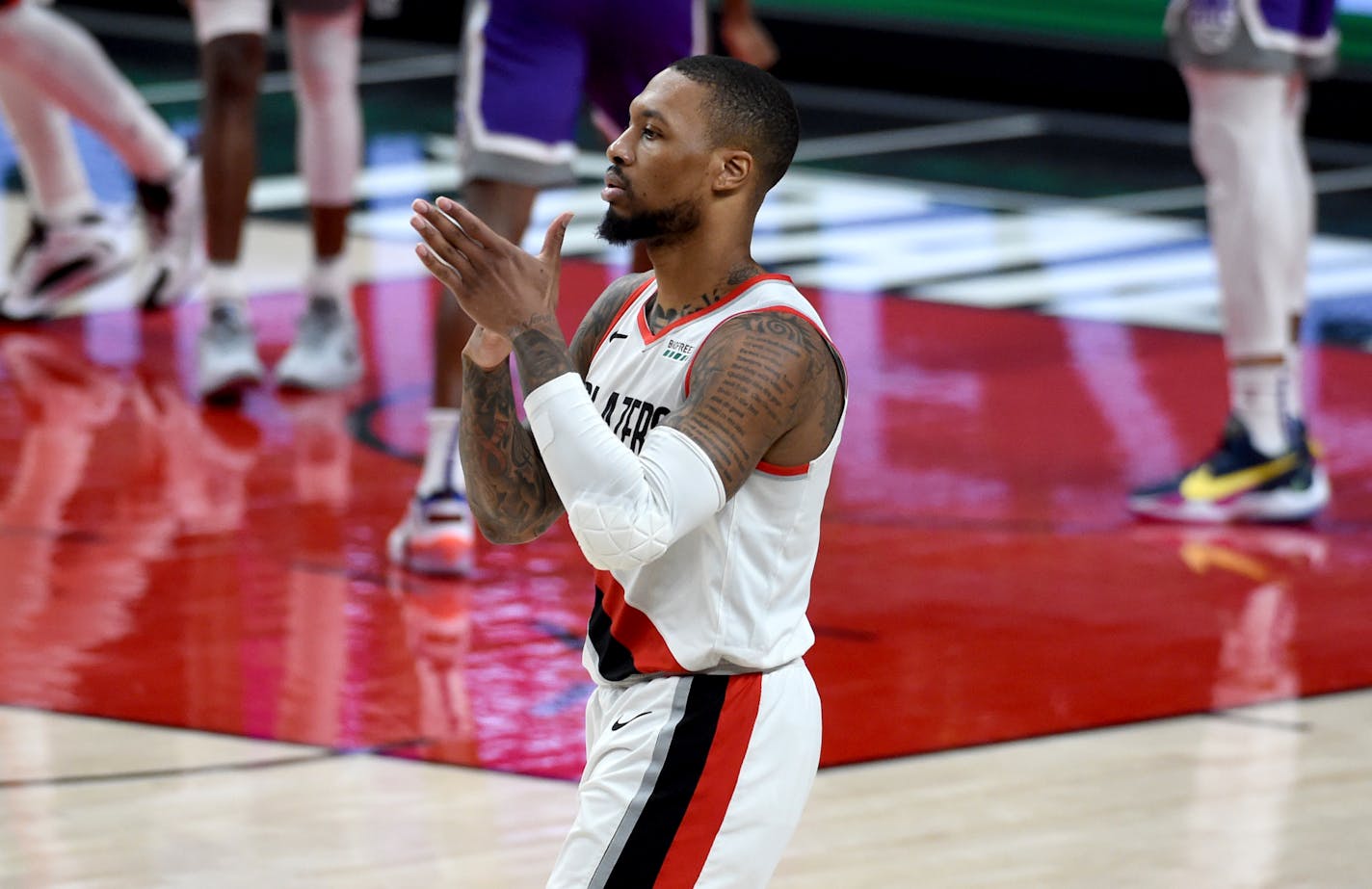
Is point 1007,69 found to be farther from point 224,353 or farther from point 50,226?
point 224,353

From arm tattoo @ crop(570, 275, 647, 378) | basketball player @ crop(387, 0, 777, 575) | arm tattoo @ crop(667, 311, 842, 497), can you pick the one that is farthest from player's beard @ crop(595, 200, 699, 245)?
basketball player @ crop(387, 0, 777, 575)

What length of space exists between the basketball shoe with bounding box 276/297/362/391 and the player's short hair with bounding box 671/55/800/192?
12.9ft

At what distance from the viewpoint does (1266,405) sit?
567 cm

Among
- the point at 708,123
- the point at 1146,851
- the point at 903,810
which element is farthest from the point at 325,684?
the point at 708,123

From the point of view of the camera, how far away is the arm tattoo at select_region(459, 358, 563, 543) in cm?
270

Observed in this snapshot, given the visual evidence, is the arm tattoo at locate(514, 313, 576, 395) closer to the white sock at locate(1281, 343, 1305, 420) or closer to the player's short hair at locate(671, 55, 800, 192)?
the player's short hair at locate(671, 55, 800, 192)

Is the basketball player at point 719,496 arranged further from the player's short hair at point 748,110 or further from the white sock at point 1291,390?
the white sock at point 1291,390

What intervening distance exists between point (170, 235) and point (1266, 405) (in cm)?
328

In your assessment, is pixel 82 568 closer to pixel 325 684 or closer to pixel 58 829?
pixel 325 684

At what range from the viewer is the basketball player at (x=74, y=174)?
23.4ft

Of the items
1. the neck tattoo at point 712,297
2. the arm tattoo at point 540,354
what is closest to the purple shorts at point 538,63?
the neck tattoo at point 712,297

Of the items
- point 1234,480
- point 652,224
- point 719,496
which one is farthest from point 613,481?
point 1234,480

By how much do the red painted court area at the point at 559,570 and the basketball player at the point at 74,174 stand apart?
0.18 metres

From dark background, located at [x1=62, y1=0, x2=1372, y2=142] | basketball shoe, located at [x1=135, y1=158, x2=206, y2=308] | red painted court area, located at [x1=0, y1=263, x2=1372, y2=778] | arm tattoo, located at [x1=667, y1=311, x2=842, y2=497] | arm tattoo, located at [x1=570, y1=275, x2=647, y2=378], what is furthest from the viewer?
dark background, located at [x1=62, y1=0, x2=1372, y2=142]
